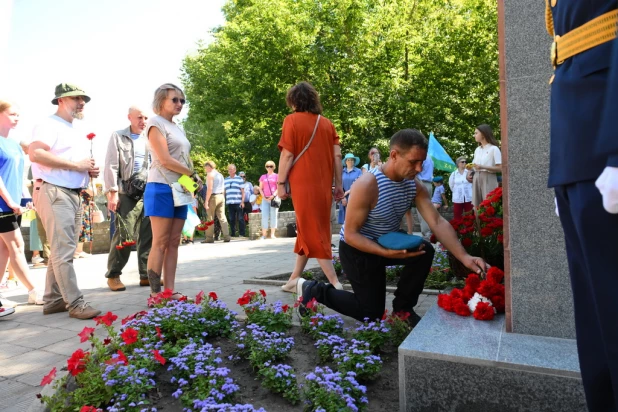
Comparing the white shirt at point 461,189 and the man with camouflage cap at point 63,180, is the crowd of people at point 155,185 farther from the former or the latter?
the white shirt at point 461,189

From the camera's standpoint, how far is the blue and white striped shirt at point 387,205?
356cm

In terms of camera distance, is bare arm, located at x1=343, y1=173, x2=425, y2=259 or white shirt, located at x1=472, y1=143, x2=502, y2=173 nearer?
bare arm, located at x1=343, y1=173, x2=425, y2=259

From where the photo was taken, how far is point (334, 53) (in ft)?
75.2

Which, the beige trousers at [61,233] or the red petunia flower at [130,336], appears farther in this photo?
the beige trousers at [61,233]

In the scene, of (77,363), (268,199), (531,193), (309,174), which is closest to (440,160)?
(268,199)

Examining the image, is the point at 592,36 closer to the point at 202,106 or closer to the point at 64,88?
the point at 64,88

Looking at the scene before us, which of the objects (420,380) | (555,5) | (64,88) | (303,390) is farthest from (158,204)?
(555,5)

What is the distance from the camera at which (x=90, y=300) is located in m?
5.61

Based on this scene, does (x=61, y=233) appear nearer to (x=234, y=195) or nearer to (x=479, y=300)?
(x=479, y=300)

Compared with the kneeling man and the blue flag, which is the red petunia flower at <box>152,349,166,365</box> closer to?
the kneeling man

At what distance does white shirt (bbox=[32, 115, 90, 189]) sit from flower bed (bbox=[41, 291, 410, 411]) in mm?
1775

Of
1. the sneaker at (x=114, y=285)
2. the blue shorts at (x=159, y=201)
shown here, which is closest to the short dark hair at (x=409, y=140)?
the blue shorts at (x=159, y=201)

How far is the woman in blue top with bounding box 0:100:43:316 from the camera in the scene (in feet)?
16.7

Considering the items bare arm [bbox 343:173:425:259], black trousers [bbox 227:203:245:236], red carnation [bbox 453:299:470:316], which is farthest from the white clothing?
black trousers [bbox 227:203:245:236]
